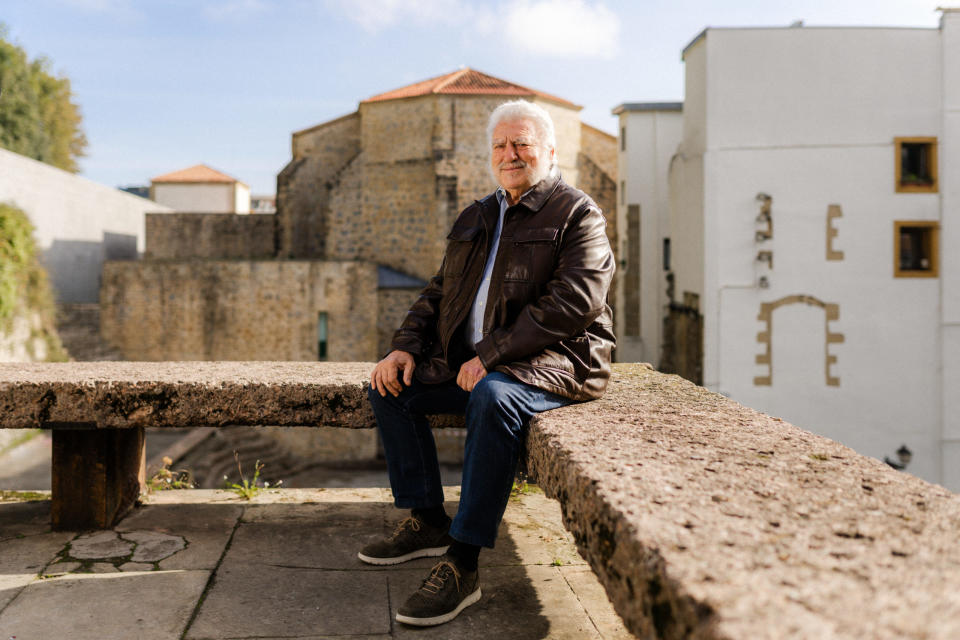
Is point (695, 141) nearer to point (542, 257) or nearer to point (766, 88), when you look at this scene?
point (766, 88)

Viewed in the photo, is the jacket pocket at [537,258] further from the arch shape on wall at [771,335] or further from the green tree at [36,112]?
the green tree at [36,112]

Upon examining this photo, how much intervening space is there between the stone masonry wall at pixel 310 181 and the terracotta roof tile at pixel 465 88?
2.13m

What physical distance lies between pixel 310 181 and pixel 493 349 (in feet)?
83.0

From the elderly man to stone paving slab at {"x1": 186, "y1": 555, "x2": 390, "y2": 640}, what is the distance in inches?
6.6

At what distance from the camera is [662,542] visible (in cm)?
134

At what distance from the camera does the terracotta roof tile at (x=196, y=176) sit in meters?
36.7

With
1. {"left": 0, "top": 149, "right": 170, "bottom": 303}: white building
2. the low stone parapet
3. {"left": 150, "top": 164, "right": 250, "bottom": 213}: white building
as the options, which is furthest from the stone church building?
the low stone parapet

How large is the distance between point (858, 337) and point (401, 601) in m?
14.9

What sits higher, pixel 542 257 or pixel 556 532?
pixel 542 257

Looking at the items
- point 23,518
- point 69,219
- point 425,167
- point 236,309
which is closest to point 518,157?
point 23,518

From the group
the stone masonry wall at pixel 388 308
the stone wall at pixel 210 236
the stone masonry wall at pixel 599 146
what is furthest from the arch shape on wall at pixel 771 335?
the stone wall at pixel 210 236

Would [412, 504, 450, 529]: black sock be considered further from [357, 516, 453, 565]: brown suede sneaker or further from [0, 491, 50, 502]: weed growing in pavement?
[0, 491, 50, 502]: weed growing in pavement

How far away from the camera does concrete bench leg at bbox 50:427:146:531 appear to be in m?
3.25

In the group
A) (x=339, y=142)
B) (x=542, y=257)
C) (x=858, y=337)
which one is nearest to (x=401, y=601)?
(x=542, y=257)
